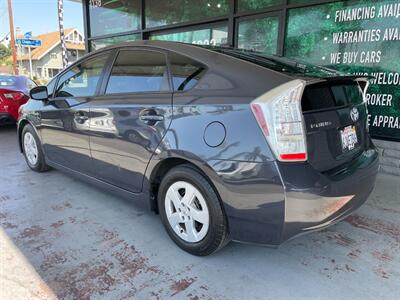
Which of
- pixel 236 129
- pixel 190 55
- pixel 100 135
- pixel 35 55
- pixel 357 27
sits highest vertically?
pixel 35 55

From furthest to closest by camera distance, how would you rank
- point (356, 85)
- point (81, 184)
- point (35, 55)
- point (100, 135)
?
1. point (35, 55)
2. point (81, 184)
3. point (100, 135)
4. point (356, 85)

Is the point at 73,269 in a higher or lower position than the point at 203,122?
lower

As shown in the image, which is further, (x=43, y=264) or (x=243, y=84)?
(x=43, y=264)

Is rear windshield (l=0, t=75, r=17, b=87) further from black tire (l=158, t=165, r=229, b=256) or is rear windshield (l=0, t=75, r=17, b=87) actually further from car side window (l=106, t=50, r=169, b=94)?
black tire (l=158, t=165, r=229, b=256)

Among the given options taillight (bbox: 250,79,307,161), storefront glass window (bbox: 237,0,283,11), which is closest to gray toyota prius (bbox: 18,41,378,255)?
taillight (bbox: 250,79,307,161)

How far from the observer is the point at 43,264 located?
2369 mm

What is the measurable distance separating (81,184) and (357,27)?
4134mm

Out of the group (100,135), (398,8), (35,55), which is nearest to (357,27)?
(398,8)

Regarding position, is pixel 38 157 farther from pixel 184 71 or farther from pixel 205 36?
pixel 205 36

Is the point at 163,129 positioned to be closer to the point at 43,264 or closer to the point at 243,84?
the point at 243,84

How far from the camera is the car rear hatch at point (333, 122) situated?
2.02 m

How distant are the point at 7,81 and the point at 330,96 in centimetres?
788

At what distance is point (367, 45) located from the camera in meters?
4.39

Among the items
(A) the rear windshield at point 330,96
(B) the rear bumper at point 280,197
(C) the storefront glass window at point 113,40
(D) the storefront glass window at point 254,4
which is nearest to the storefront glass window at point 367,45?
(D) the storefront glass window at point 254,4
